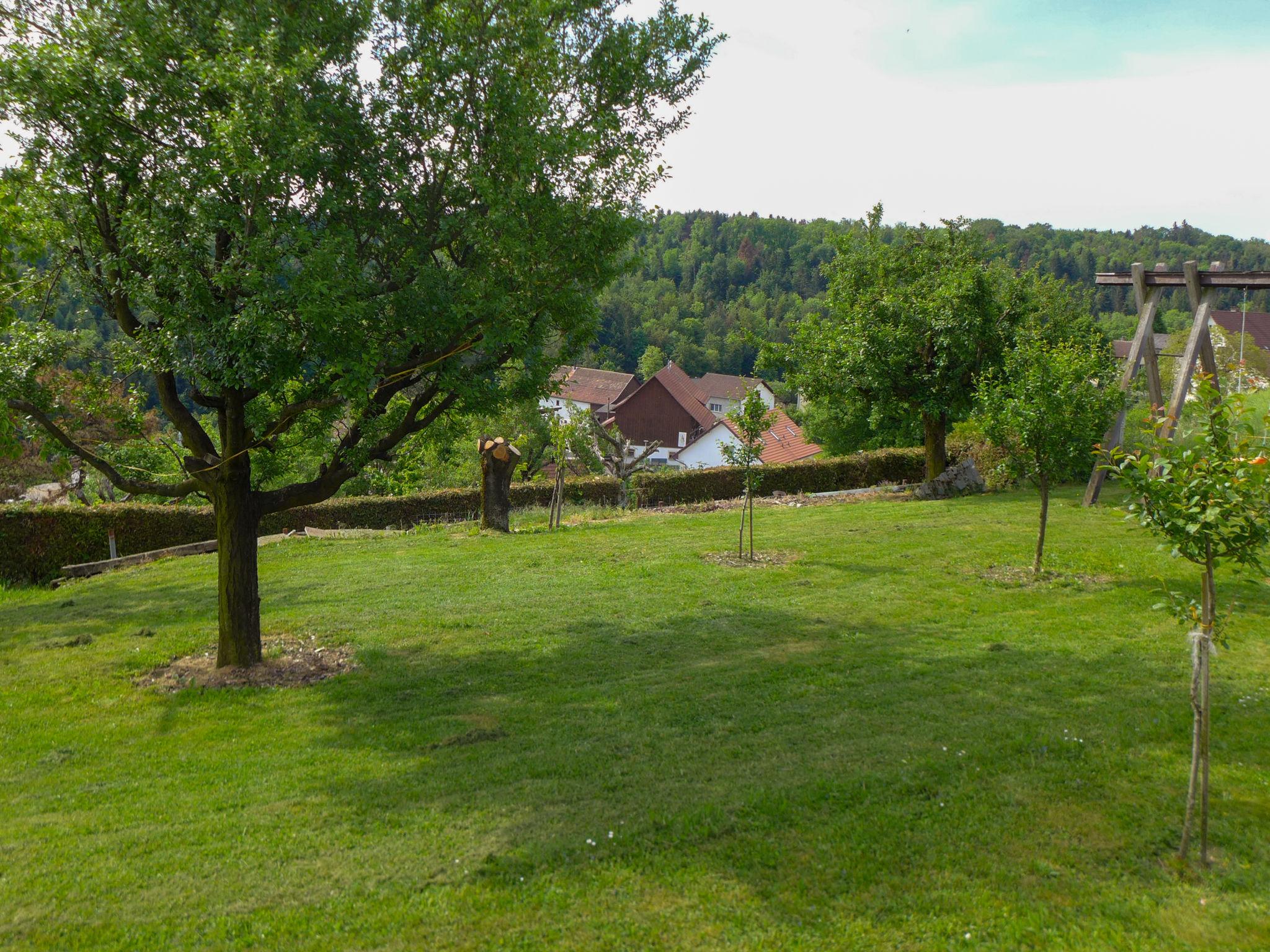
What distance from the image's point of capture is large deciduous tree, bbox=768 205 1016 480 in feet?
74.5

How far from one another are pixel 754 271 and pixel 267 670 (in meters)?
122

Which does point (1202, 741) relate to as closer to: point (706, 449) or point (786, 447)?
point (786, 447)

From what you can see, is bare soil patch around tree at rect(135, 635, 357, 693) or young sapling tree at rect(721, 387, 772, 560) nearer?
bare soil patch around tree at rect(135, 635, 357, 693)

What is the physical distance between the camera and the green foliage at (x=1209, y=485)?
5680 mm

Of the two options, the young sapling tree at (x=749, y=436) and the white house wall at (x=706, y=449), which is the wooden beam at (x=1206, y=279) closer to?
the young sapling tree at (x=749, y=436)

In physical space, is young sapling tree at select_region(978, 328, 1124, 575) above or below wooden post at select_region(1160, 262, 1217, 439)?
below

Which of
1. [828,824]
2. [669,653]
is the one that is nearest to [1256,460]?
[828,824]

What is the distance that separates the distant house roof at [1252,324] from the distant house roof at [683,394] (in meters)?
Result: 35.5

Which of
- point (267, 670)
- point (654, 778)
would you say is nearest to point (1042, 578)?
point (654, 778)

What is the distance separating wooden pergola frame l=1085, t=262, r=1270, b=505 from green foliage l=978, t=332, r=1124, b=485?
3.14 metres

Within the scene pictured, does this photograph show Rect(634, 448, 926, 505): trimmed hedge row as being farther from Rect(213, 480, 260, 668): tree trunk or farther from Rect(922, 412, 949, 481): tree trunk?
Rect(213, 480, 260, 668): tree trunk

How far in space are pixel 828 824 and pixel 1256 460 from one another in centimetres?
367

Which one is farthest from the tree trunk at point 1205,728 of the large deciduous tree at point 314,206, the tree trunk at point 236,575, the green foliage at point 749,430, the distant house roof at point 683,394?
the distant house roof at point 683,394

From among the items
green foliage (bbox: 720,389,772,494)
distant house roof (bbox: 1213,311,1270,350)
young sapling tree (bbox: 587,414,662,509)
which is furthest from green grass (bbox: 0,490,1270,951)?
distant house roof (bbox: 1213,311,1270,350)
